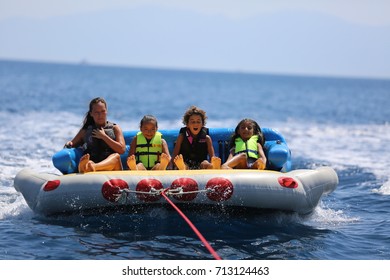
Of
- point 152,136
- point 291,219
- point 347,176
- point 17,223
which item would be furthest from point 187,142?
point 347,176

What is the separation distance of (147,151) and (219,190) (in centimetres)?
99

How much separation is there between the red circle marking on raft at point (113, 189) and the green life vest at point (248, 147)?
1.27 metres

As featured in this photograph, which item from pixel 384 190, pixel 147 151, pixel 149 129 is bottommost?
pixel 384 190

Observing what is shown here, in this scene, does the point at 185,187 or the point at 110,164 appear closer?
the point at 185,187

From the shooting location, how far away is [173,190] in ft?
15.1

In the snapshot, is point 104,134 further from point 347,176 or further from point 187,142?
point 347,176

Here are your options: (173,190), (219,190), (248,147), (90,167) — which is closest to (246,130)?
(248,147)

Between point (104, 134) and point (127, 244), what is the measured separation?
124cm

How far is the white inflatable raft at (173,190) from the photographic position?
465cm

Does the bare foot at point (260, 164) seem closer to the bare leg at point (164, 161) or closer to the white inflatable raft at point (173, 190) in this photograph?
the white inflatable raft at point (173, 190)

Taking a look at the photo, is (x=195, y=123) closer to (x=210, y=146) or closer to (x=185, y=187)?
(x=210, y=146)

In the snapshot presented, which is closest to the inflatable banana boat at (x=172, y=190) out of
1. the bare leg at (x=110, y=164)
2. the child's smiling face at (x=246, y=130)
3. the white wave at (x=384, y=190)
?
the bare leg at (x=110, y=164)
